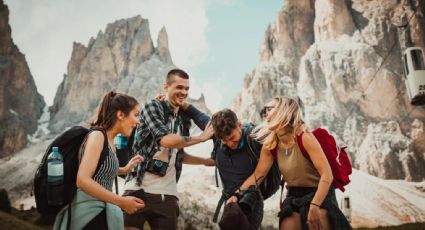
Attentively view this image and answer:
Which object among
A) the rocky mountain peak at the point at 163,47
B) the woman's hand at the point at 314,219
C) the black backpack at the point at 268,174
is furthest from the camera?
the rocky mountain peak at the point at 163,47

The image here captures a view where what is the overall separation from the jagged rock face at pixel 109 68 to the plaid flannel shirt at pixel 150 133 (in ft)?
435

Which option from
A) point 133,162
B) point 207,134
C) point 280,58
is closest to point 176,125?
point 207,134

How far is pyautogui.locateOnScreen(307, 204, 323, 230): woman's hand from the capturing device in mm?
3906

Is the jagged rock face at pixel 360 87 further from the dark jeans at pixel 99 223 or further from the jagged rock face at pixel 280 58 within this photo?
the dark jeans at pixel 99 223

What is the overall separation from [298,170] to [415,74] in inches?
994

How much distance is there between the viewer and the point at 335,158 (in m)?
4.30

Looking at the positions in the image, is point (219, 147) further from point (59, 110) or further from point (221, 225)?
point (59, 110)

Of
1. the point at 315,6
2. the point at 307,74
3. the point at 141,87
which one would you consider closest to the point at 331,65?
the point at 307,74

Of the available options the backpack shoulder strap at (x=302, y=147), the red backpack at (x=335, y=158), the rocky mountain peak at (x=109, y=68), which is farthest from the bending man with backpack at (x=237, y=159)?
the rocky mountain peak at (x=109, y=68)

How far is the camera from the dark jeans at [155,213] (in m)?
4.50

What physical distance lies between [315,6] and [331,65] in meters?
22.8

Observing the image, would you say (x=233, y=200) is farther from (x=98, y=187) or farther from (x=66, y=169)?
(x=66, y=169)

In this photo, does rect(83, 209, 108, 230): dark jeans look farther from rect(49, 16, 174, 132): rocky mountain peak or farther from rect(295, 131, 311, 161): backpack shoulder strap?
rect(49, 16, 174, 132): rocky mountain peak

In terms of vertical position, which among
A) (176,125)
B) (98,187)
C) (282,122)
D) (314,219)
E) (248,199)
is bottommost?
(314,219)
